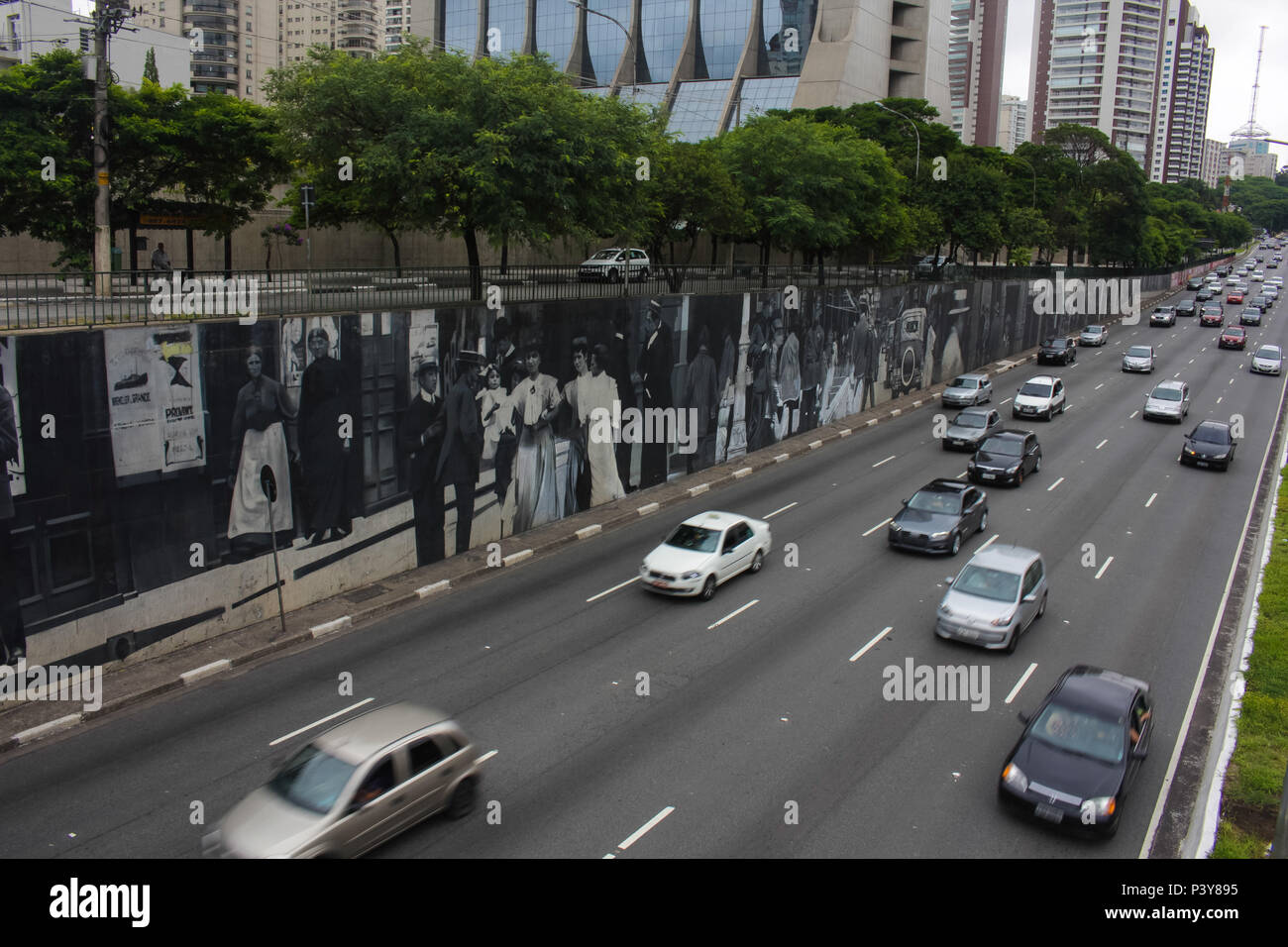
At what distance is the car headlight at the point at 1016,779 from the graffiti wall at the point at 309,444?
43.6 ft

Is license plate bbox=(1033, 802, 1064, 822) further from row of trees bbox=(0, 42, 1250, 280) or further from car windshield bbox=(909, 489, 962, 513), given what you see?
row of trees bbox=(0, 42, 1250, 280)

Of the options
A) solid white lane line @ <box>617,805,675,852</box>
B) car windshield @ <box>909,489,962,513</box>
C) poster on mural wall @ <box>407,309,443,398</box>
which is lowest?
solid white lane line @ <box>617,805,675,852</box>

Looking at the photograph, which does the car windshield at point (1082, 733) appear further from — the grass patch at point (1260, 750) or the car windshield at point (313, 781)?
the car windshield at point (313, 781)

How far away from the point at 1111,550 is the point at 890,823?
1467 cm

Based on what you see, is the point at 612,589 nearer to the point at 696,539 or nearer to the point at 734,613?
the point at 696,539

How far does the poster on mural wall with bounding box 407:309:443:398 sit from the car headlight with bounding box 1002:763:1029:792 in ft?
46.5

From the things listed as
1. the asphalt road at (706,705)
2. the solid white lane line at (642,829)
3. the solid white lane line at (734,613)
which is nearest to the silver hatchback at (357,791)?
the asphalt road at (706,705)

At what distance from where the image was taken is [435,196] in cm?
2455

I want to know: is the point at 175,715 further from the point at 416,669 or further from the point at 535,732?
the point at 535,732

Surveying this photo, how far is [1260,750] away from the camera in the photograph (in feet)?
46.7

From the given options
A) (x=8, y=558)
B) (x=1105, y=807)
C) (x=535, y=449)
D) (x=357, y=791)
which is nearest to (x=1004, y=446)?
(x=535, y=449)

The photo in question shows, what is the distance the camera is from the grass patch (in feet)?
40.2

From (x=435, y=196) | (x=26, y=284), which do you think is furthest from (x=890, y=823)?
(x=435, y=196)

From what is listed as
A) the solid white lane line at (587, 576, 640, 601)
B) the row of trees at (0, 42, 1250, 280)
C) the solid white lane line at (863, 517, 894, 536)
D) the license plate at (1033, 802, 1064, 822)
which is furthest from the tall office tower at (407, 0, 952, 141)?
the license plate at (1033, 802, 1064, 822)
